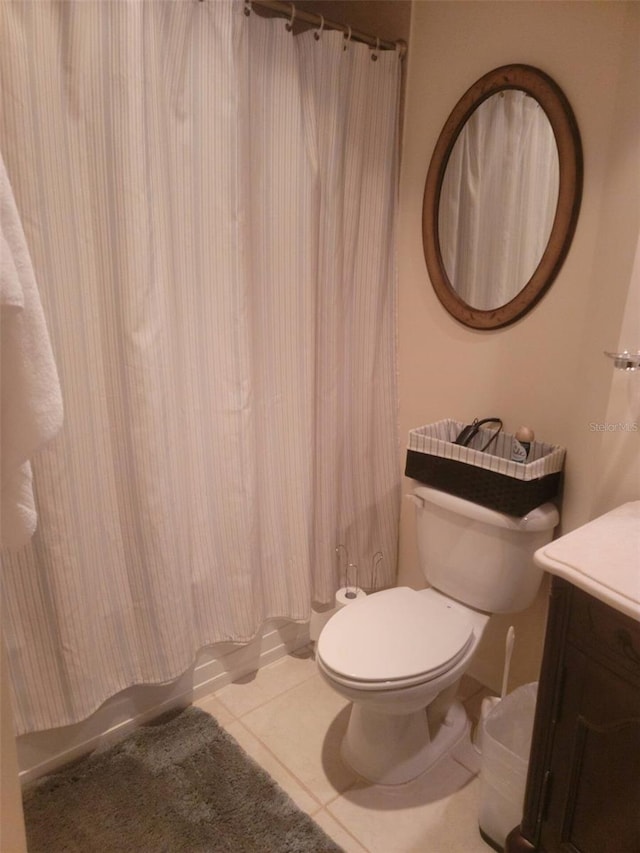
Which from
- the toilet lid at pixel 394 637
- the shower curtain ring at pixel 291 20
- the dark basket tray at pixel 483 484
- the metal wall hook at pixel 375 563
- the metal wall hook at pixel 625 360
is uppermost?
the shower curtain ring at pixel 291 20

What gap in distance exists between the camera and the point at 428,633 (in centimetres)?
156

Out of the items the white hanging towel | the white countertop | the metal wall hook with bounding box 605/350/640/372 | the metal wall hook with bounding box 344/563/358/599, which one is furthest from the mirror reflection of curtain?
the white hanging towel

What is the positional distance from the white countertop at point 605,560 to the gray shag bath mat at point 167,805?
0.99 meters

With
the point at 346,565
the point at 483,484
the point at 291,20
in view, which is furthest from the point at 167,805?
the point at 291,20

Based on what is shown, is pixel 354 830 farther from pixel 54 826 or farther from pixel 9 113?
pixel 9 113

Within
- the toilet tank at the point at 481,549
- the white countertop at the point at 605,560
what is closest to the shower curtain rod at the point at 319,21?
the toilet tank at the point at 481,549

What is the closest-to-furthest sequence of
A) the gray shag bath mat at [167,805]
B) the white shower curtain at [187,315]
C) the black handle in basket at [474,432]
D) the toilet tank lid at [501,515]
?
the white shower curtain at [187,315], the gray shag bath mat at [167,805], the toilet tank lid at [501,515], the black handle in basket at [474,432]

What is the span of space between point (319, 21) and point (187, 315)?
96cm

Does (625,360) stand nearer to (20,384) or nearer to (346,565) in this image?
(20,384)

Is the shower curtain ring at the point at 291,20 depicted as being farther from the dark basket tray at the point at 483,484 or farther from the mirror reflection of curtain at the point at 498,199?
the dark basket tray at the point at 483,484

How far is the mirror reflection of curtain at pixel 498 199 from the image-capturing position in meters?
1.61

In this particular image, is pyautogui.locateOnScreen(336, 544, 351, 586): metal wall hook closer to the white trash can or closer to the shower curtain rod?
the white trash can

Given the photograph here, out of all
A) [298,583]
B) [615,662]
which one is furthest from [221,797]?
[615,662]

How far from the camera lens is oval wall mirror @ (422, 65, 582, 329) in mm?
1555
